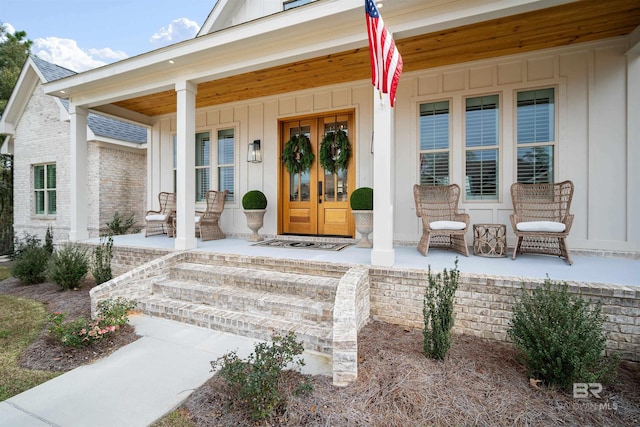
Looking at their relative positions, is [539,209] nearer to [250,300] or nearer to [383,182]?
[383,182]

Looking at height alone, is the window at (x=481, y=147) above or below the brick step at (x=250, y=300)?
above

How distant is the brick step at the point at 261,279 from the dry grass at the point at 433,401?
37.9 inches

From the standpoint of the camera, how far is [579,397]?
2.03 m

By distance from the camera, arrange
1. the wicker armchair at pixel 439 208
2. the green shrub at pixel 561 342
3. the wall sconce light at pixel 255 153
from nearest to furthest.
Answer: the green shrub at pixel 561 342
the wicker armchair at pixel 439 208
the wall sconce light at pixel 255 153

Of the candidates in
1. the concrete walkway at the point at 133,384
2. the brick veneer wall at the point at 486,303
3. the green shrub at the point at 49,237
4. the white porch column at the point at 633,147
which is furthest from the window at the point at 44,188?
the white porch column at the point at 633,147

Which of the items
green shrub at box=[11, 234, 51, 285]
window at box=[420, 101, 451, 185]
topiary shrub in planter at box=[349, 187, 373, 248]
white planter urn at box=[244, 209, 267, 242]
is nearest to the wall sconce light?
white planter urn at box=[244, 209, 267, 242]

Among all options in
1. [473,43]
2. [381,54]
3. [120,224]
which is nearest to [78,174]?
[120,224]

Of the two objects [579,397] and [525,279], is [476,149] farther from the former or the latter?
[579,397]

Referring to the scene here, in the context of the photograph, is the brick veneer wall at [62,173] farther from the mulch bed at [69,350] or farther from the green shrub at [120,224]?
the mulch bed at [69,350]

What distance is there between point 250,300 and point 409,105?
3.89 meters

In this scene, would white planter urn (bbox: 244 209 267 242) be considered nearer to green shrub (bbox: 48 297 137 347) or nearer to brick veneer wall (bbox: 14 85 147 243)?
green shrub (bbox: 48 297 137 347)

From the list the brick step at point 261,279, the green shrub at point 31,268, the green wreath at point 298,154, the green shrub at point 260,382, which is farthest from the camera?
the green wreath at point 298,154

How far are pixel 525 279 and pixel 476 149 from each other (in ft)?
8.27

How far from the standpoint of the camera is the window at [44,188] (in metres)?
8.91
